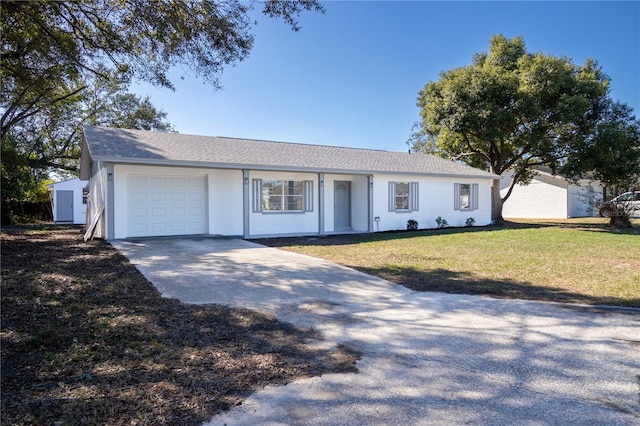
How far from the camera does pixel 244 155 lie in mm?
15547

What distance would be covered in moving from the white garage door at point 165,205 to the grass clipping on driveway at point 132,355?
22.6 ft

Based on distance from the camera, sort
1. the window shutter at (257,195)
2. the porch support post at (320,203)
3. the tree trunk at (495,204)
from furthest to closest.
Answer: the tree trunk at (495,204), the porch support post at (320,203), the window shutter at (257,195)

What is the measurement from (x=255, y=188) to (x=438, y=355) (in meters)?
11.7

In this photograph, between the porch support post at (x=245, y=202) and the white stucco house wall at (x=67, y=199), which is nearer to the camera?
the porch support post at (x=245, y=202)

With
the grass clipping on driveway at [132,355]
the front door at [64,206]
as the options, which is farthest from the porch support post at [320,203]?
the front door at [64,206]

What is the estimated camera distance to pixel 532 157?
2253 centimetres

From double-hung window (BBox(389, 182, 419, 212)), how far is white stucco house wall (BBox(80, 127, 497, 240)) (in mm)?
46

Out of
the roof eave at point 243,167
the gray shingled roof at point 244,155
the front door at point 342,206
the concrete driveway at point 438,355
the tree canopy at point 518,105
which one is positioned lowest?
the concrete driveway at point 438,355

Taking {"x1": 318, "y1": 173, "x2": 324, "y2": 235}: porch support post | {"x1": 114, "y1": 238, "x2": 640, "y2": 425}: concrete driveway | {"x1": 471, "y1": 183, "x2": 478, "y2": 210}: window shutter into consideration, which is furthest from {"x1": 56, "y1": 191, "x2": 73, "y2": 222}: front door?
{"x1": 471, "y1": 183, "x2": 478, "y2": 210}: window shutter

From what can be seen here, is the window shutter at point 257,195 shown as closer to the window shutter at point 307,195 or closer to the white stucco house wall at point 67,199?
the window shutter at point 307,195

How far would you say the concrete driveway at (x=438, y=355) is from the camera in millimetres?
2848

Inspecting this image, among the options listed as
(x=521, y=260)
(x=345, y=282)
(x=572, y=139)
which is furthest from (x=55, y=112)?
(x=572, y=139)

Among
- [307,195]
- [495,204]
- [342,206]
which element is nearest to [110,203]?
[307,195]

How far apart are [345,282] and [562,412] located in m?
4.70
